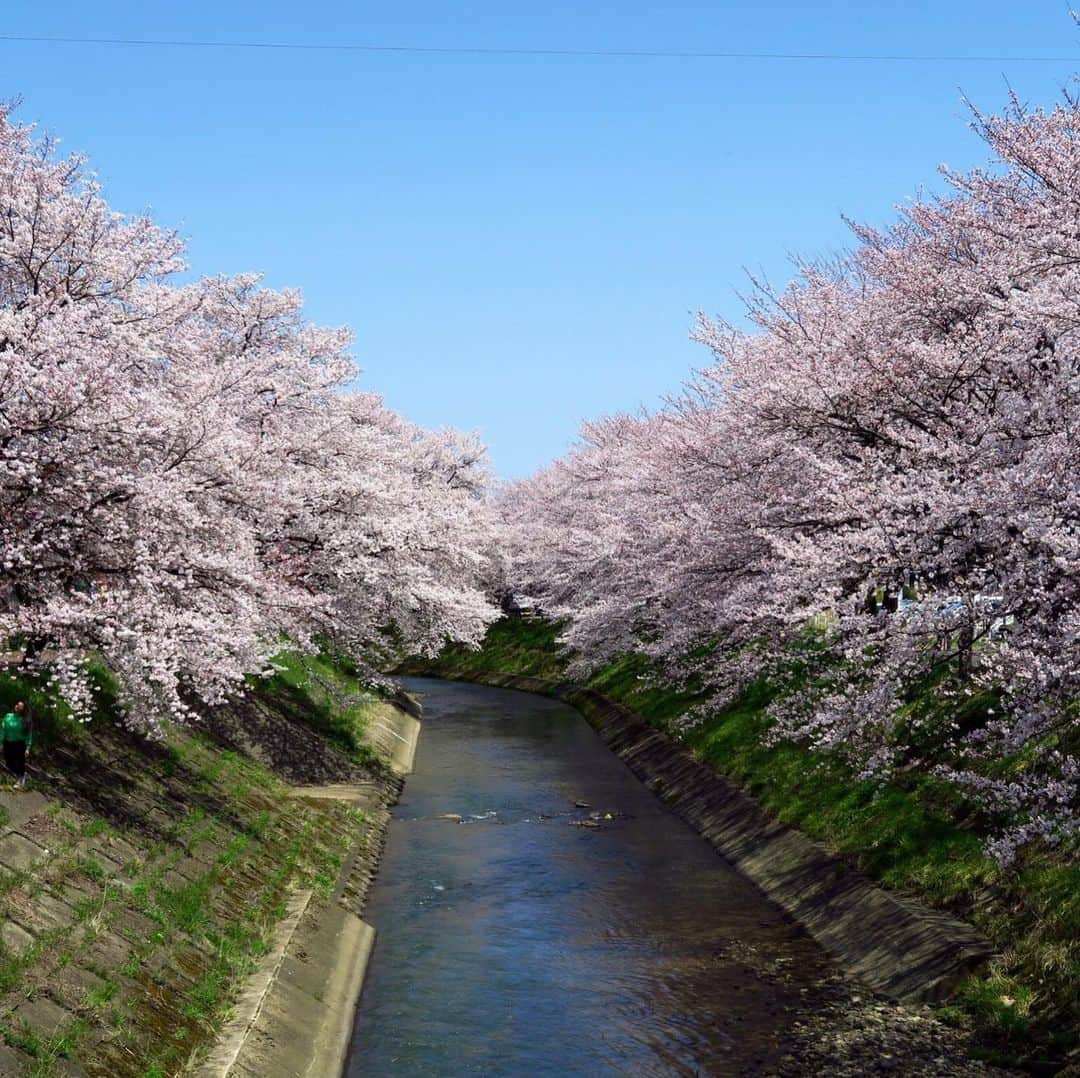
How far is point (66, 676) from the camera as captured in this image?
17.8 m

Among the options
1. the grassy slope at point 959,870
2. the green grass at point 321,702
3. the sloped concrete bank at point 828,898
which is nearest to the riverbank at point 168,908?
the green grass at point 321,702

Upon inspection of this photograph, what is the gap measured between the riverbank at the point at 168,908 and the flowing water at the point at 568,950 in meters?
1.00

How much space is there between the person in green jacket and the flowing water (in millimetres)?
6718

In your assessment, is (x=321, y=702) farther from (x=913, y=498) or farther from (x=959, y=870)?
(x=913, y=498)

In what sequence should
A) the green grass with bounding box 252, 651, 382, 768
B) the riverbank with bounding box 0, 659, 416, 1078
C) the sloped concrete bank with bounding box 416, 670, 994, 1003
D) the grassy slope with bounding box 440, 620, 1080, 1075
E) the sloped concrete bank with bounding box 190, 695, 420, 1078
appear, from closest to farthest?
the riverbank with bounding box 0, 659, 416, 1078 < the sloped concrete bank with bounding box 190, 695, 420, 1078 < the grassy slope with bounding box 440, 620, 1080, 1075 < the sloped concrete bank with bounding box 416, 670, 994, 1003 < the green grass with bounding box 252, 651, 382, 768

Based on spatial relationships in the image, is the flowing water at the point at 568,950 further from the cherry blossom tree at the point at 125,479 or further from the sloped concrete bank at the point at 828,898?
the cherry blossom tree at the point at 125,479

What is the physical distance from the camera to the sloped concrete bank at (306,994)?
1498 centimetres

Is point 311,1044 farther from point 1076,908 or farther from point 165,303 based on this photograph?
point 165,303

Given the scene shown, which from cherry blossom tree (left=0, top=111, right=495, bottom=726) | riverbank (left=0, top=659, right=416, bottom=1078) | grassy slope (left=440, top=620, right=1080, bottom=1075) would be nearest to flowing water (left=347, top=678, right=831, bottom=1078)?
riverbank (left=0, top=659, right=416, bottom=1078)

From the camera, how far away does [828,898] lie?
22844 mm

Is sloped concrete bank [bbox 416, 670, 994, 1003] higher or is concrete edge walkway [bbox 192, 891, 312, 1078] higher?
sloped concrete bank [bbox 416, 670, 994, 1003]

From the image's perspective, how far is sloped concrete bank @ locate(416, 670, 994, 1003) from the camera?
18.2 m

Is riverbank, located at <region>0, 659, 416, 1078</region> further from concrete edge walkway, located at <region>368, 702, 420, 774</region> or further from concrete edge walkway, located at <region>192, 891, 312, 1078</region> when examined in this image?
concrete edge walkway, located at <region>368, 702, 420, 774</region>

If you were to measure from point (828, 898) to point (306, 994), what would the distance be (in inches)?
429
